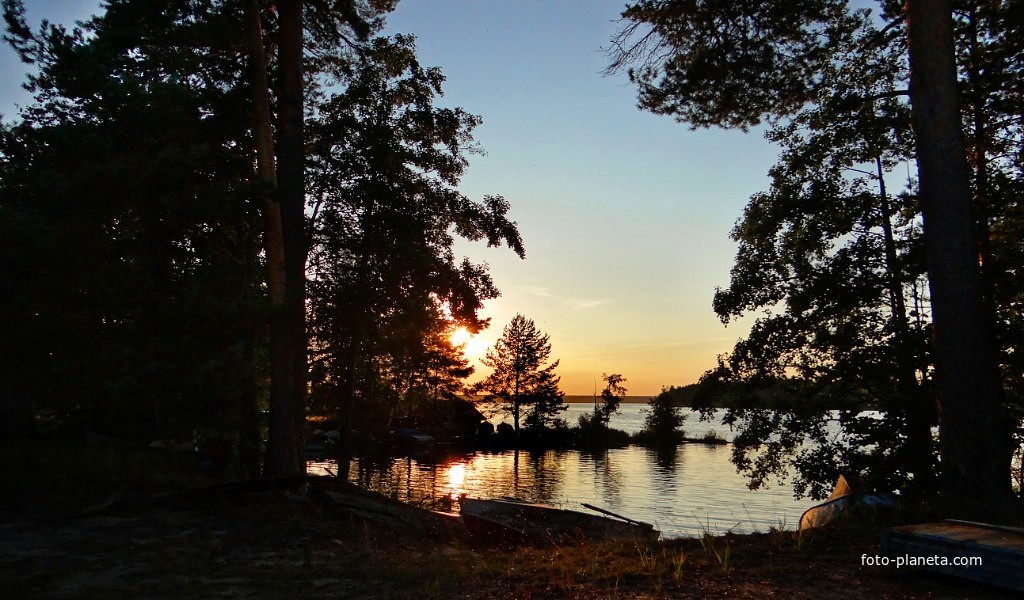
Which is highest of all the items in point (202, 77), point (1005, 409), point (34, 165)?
point (202, 77)

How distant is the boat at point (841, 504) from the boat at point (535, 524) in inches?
107

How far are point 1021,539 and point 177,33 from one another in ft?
47.9

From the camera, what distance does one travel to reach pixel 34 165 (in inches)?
451

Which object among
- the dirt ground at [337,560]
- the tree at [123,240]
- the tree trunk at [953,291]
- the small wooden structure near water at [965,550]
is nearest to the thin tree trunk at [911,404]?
the tree trunk at [953,291]

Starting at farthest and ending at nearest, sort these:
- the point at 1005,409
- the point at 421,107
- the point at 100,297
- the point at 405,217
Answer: the point at 421,107 → the point at 405,217 → the point at 1005,409 → the point at 100,297

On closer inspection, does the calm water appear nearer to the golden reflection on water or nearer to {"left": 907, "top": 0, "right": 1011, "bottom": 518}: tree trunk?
the golden reflection on water

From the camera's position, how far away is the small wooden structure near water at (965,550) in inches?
187

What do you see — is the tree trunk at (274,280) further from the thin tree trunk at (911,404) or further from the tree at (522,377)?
the tree at (522,377)

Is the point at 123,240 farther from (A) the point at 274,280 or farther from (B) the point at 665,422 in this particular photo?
(B) the point at 665,422

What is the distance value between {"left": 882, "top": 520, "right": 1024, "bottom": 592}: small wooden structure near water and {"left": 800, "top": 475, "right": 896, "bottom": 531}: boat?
6.53ft

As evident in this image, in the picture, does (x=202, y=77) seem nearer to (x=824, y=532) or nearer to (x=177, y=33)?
(x=177, y=33)

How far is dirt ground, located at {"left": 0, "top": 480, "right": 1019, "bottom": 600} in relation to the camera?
535 cm

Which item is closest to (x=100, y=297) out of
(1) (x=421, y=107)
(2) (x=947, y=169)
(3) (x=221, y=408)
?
(3) (x=221, y=408)

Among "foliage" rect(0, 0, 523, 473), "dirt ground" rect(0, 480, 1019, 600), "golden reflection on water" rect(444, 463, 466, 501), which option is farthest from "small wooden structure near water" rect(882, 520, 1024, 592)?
"golden reflection on water" rect(444, 463, 466, 501)
